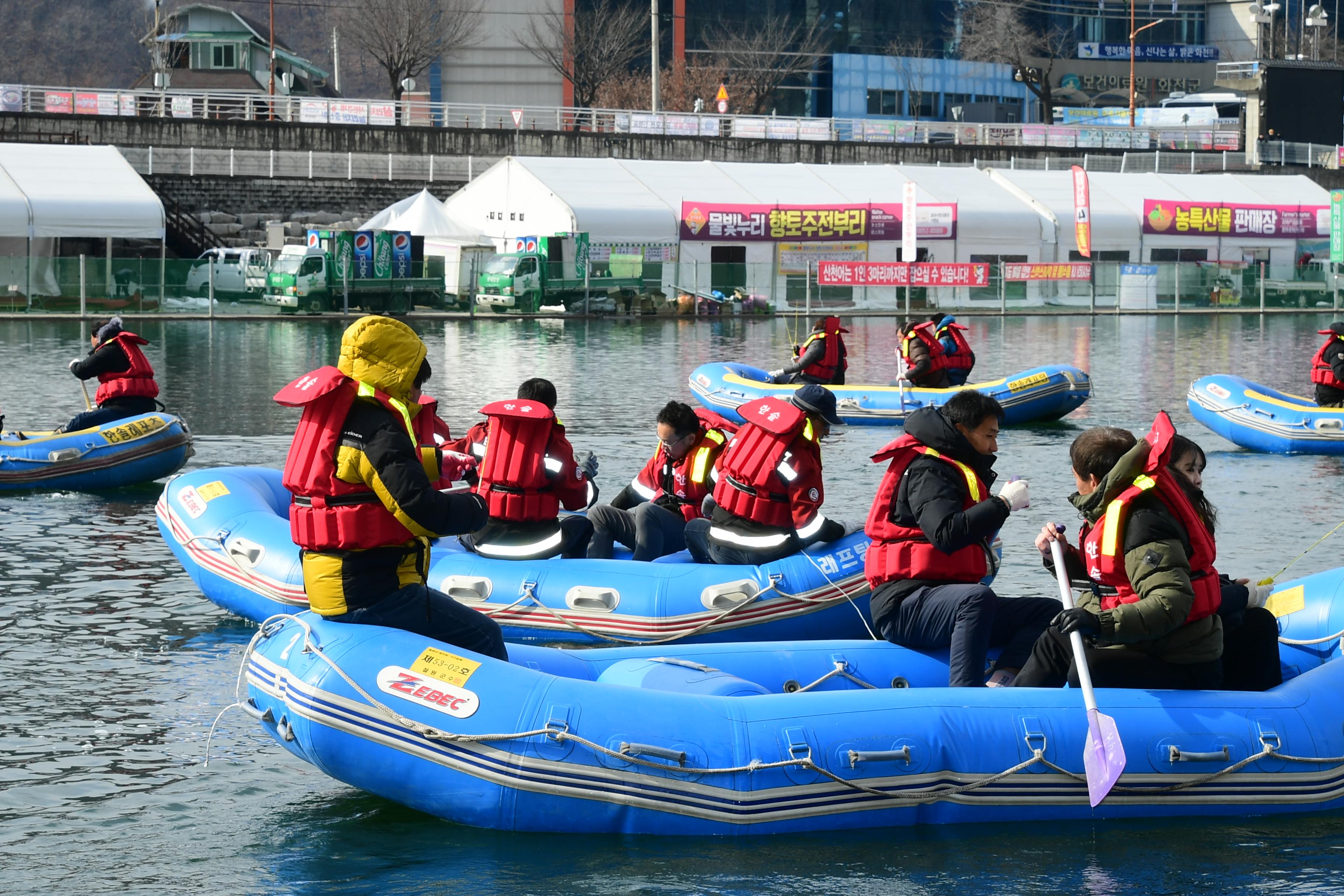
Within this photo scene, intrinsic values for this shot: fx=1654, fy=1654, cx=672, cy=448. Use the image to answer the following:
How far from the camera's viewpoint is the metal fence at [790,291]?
3734 centimetres

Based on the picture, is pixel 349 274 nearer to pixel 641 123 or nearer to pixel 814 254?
pixel 814 254

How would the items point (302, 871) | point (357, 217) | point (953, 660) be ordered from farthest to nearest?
point (357, 217)
point (953, 660)
point (302, 871)

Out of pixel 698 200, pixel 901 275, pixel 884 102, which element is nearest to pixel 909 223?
pixel 901 275

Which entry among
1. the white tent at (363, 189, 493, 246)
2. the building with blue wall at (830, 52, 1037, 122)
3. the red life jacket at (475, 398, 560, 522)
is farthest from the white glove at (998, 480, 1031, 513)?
the building with blue wall at (830, 52, 1037, 122)

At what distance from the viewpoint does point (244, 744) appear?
7.77m

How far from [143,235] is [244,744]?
3430 centimetres

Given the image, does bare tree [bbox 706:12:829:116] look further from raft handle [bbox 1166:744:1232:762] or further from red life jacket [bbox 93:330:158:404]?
raft handle [bbox 1166:744:1232:762]

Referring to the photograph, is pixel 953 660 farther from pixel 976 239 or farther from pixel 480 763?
pixel 976 239

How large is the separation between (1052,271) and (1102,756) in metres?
40.3

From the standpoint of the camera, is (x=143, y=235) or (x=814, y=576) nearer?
(x=814, y=576)

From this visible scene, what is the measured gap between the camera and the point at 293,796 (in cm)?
711

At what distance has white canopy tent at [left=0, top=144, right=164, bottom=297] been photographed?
37188 mm

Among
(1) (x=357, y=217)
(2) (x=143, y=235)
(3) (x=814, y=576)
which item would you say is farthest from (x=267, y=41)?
(3) (x=814, y=576)

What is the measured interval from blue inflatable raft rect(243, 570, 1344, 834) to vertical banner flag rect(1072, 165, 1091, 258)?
4091 cm
